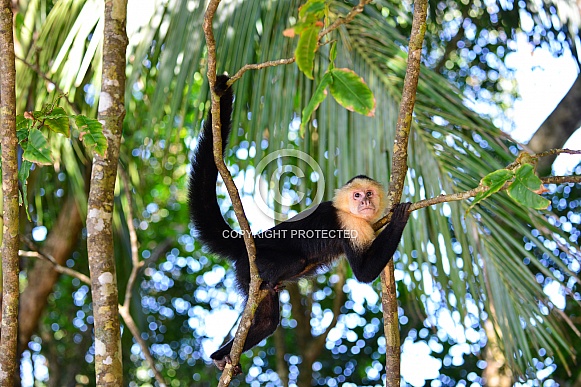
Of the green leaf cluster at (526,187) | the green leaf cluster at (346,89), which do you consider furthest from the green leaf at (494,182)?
the green leaf cluster at (346,89)

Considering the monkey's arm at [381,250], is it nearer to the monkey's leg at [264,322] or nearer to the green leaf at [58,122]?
the monkey's leg at [264,322]

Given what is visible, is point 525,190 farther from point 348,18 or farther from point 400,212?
point 400,212

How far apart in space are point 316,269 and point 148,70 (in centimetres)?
141

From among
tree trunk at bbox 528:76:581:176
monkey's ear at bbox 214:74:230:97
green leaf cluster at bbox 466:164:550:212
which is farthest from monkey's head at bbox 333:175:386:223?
tree trunk at bbox 528:76:581:176

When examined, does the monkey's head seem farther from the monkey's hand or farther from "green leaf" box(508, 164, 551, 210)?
"green leaf" box(508, 164, 551, 210)

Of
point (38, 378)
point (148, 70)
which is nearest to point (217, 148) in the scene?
point (148, 70)

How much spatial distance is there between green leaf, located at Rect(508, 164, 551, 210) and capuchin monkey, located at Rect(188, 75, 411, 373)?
1.27 m

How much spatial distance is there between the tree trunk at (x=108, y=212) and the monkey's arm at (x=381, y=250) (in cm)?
108

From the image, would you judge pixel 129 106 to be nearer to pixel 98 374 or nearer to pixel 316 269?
pixel 316 269

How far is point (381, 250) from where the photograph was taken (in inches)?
110

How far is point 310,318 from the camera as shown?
767 centimetres

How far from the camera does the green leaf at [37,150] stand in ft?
6.90

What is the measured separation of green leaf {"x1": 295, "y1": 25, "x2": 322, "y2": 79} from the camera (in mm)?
1536

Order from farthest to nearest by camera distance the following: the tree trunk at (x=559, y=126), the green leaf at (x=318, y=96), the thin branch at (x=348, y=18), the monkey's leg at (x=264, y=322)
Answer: the tree trunk at (x=559, y=126)
the monkey's leg at (x=264, y=322)
the thin branch at (x=348, y=18)
the green leaf at (x=318, y=96)
